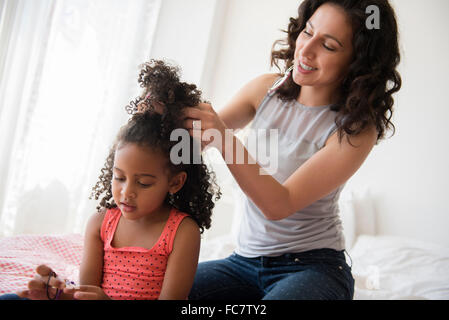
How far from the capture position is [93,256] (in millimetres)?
1011

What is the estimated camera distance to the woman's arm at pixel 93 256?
1.00 meters

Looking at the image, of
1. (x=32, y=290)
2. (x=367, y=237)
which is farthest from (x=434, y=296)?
(x=32, y=290)

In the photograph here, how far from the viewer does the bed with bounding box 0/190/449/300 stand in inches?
49.8

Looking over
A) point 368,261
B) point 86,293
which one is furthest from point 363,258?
point 86,293

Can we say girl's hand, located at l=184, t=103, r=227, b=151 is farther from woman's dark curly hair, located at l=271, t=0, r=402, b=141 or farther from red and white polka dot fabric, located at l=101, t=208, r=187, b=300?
woman's dark curly hair, located at l=271, t=0, r=402, b=141

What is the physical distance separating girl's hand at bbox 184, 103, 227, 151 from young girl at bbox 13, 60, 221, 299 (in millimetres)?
30

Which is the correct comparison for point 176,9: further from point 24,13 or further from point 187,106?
point 187,106

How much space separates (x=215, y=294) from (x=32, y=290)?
514 mm

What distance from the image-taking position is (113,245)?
102cm

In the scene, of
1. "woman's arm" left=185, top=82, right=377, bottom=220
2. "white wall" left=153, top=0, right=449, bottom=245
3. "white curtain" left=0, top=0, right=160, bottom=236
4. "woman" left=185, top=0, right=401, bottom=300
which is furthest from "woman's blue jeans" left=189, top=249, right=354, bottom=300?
"white wall" left=153, top=0, right=449, bottom=245

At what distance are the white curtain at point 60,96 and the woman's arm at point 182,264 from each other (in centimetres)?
114

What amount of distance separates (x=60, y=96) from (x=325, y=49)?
1.36 m

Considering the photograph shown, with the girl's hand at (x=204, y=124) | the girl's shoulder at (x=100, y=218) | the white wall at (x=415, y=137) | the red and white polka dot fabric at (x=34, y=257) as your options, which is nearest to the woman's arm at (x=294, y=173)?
the girl's hand at (x=204, y=124)

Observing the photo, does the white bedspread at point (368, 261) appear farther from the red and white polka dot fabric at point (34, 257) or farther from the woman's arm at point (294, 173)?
the woman's arm at point (294, 173)
